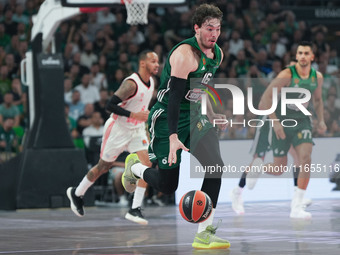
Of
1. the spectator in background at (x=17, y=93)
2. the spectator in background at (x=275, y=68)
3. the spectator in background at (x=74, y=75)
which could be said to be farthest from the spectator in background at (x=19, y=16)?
the spectator in background at (x=275, y=68)

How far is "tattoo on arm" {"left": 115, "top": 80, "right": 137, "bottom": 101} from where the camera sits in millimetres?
11711

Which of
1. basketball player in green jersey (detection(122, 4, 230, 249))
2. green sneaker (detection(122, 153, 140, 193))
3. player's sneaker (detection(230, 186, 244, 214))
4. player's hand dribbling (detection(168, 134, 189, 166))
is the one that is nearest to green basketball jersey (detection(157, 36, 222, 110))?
basketball player in green jersey (detection(122, 4, 230, 249))

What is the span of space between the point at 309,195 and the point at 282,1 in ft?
30.3

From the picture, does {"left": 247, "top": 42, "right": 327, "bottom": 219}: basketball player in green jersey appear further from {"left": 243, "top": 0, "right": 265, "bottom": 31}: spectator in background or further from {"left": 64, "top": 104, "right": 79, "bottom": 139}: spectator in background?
{"left": 243, "top": 0, "right": 265, "bottom": 31}: spectator in background

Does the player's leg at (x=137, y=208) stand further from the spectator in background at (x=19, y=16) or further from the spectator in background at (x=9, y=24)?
the spectator in background at (x=19, y=16)

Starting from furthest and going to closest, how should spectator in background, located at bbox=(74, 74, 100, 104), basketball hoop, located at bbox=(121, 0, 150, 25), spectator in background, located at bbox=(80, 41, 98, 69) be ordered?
spectator in background, located at bbox=(80, 41, 98, 69), spectator in background, located at bbox=(74, 74, 100, 104), basketball hoop, located at bbox=(121, 0, 150, 25)

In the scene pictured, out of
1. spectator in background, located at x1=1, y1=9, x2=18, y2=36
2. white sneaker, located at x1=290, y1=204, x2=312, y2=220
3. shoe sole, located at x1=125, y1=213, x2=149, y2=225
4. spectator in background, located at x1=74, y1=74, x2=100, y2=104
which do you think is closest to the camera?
shoe sole, located at x1=125, y1=213, x2=149, y2=225

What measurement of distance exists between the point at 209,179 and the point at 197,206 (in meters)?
0.36

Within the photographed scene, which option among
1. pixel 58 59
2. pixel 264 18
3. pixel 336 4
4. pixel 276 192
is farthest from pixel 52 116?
pixel 336 4

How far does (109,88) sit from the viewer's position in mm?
18734

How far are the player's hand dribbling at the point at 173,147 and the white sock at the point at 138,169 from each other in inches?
53.7

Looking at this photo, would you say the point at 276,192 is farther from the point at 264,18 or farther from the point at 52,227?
the point at 264,18

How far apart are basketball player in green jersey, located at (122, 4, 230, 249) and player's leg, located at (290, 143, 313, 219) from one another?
3.73m

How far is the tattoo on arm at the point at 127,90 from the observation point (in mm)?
11711
